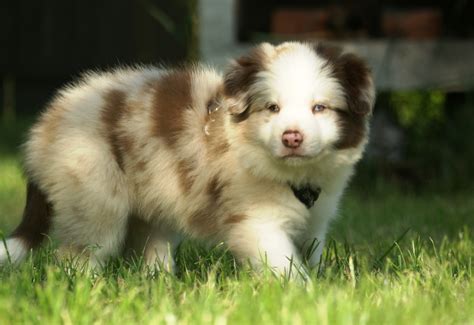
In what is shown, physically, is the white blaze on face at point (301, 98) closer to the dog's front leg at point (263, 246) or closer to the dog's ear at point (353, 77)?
the dog's ear at point (353, 77)

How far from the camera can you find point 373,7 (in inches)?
396

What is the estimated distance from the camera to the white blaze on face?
386cm

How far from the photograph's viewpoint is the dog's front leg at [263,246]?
3.78 m

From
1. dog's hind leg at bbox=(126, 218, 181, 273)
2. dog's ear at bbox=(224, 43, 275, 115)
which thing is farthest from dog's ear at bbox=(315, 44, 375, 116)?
dog's hind leg at bbox=(126, 218, 181, 273)

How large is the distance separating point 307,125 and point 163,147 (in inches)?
30.9

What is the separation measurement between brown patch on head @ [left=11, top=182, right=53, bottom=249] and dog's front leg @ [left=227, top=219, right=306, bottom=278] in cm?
99

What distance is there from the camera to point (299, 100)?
155 inches

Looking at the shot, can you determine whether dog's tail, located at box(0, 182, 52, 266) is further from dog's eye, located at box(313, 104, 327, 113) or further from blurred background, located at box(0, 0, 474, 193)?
blurred background, located at box(0, 0, 474, 193)

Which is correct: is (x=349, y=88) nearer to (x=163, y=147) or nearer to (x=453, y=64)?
(x=163, y=147)

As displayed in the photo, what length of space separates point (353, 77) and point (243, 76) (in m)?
0.52

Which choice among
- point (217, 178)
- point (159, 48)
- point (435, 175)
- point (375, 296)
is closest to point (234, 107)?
point (217, 178)

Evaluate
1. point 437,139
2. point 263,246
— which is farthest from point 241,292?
point 437,139

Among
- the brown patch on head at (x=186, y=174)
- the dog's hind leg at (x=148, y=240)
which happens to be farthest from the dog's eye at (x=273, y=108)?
the dog's hind leg at (x=148, y=240)

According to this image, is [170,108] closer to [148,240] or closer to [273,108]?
[273,108]
